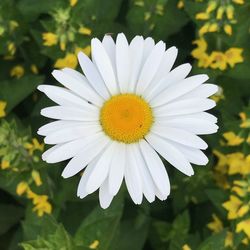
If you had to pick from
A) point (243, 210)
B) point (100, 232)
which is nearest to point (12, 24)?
point (100, 232)

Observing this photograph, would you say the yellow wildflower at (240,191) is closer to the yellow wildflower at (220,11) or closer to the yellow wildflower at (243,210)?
the yellow wildflower at (243,210)

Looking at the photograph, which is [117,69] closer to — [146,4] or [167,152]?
[167,152]

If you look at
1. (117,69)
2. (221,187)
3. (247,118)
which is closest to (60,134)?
(117,69)

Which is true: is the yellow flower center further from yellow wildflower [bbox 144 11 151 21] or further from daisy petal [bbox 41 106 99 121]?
yellow wildflower [bbox 144 11 151 21]

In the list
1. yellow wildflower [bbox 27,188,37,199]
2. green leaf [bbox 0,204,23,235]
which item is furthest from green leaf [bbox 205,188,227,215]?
green leaf [bbox 0,204,23,235]

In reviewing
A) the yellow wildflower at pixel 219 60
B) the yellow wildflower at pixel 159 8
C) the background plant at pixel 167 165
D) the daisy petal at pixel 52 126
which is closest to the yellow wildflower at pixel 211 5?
the background plant at pixel 167 165

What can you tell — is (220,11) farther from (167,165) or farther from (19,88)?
(19,88)
